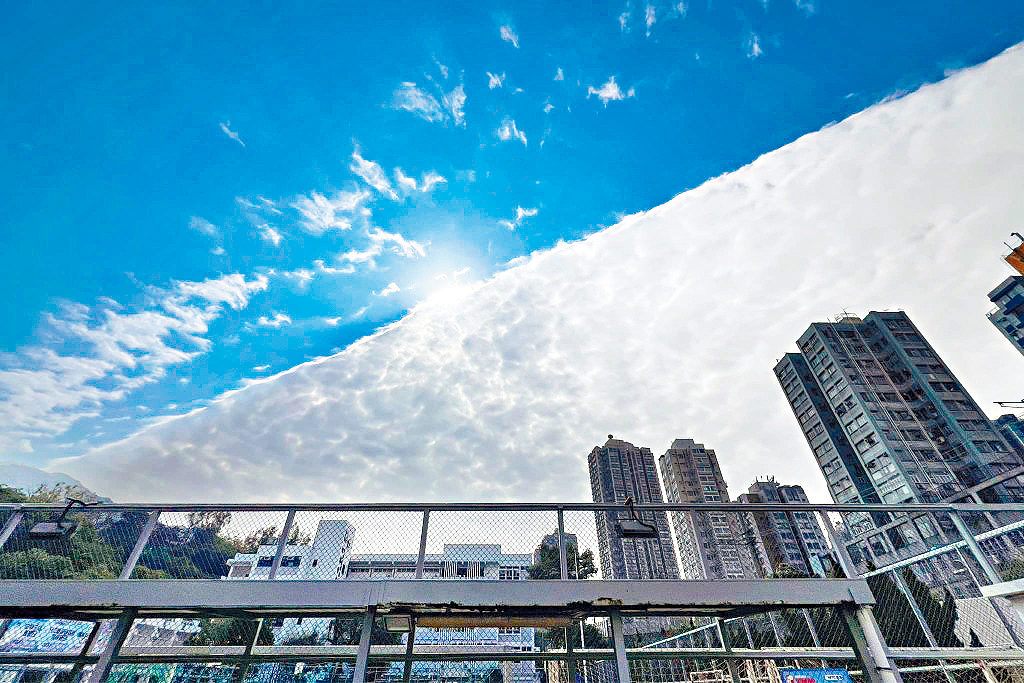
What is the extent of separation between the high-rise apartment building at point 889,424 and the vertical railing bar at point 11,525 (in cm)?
4608

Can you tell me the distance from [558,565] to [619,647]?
1005mm

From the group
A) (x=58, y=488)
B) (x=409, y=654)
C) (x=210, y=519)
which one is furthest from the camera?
(x=58, y=488)

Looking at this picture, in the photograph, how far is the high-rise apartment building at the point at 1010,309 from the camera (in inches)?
1507

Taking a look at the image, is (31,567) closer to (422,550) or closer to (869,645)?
(422,550)

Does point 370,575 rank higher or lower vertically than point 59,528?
lower

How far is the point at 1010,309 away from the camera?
3894 cm

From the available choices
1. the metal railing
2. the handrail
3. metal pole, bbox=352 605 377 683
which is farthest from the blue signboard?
metal pole, bbox=352 605 377 683

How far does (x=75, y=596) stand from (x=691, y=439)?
10204 cm

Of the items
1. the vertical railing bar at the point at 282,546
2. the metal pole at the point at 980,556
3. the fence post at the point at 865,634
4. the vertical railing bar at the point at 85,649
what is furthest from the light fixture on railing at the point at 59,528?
the metal pole at the point at 980,556

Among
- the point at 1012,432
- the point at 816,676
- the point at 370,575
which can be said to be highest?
the point at 1012,432

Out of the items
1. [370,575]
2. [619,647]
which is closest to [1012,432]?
[619,647]

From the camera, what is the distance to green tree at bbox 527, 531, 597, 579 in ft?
16.6

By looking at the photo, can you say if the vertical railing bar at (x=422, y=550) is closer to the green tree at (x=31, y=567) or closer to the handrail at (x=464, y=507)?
the handrail at (x=464, y=507)

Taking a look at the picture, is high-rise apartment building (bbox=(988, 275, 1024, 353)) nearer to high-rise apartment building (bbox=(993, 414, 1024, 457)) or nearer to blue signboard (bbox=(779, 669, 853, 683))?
high-rise apartment building (bbox=(993, 414, 1024, 457))
